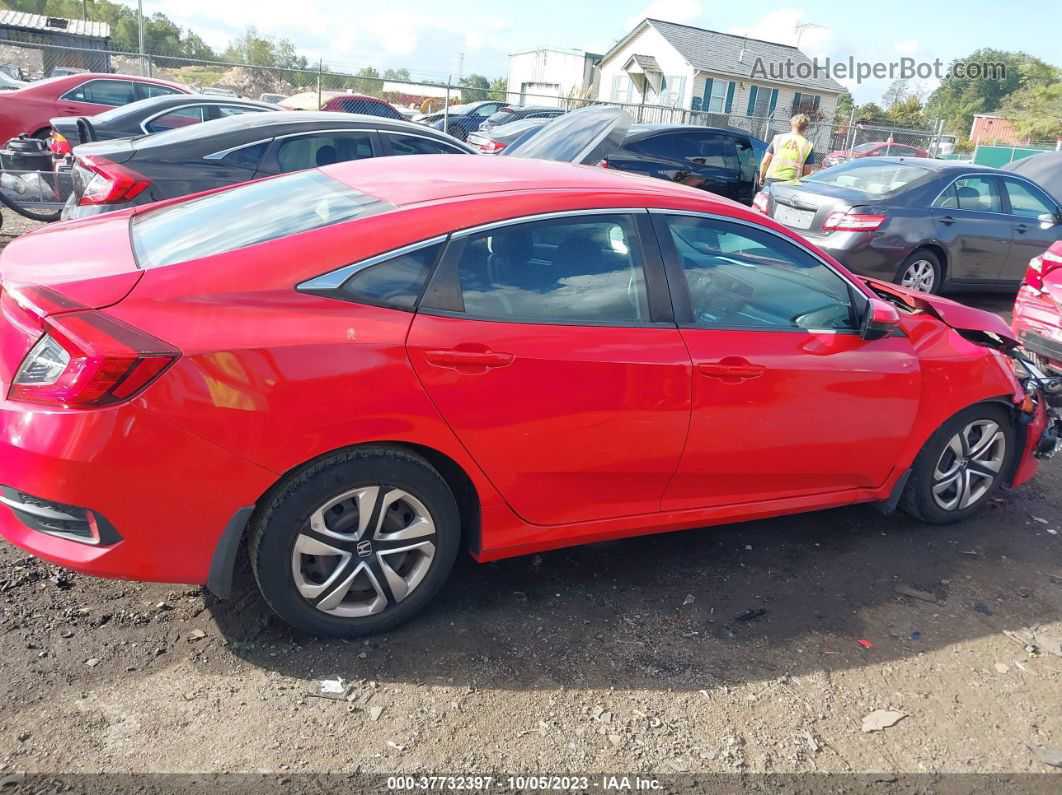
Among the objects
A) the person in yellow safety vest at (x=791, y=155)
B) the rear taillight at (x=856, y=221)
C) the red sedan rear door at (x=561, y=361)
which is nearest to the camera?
the red sedan rear door at (x=561, y=361)

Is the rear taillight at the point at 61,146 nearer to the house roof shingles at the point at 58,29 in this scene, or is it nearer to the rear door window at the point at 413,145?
the rear door window at the point at 413,145

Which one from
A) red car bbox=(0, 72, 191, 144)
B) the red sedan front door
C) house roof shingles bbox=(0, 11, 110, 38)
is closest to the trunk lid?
the red sedan front door

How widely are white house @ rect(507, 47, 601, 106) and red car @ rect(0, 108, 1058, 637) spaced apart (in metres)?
51.4

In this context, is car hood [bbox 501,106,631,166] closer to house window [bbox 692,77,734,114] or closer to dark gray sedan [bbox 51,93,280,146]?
dark gray sedan [bbox 51,93,280,146]

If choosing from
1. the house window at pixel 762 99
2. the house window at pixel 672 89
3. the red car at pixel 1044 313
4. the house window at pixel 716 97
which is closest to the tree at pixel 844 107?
the house window at pixel 762 99

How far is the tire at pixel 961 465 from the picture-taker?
4.20m

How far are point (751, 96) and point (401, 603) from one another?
47994 mm

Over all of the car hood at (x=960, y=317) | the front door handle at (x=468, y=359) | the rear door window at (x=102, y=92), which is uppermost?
the rear door window at (x=102, y=92)

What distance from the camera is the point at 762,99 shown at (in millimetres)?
46531

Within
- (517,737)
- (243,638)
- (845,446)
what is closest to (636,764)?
(517,737)

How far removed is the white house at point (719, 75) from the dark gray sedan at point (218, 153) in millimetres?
39857

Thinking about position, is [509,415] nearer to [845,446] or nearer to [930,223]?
[845,446]

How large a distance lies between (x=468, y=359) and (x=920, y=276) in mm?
7493

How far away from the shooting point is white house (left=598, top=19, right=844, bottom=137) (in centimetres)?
4500
